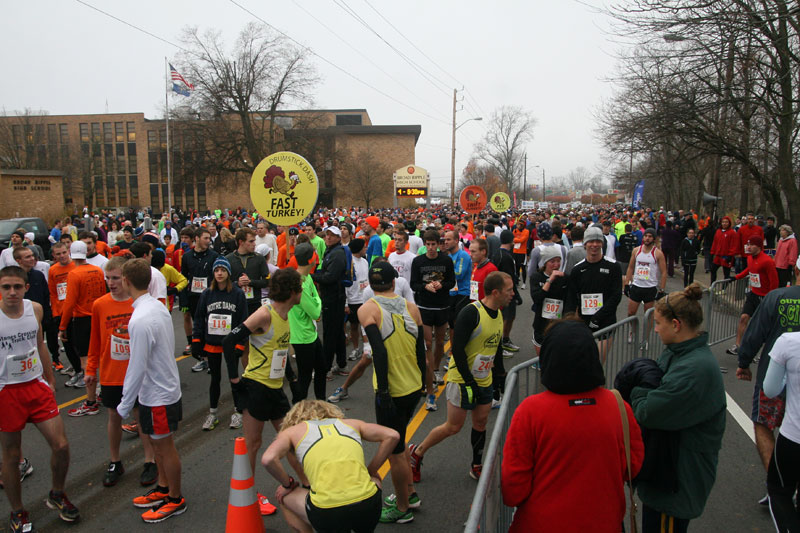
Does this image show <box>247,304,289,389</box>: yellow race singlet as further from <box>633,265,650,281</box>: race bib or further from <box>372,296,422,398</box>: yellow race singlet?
<box>633,265,650,281</box>: race bib

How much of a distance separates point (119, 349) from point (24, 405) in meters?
0.87

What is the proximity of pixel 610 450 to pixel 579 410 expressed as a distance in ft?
0.75

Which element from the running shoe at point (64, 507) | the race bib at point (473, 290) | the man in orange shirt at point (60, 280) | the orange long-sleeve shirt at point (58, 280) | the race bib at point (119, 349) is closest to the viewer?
the running shoe at point (64, 507)

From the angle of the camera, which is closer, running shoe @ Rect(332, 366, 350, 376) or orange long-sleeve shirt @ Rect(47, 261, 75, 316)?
orange long-sleeve shirt @ Rect(47, 261, 75, 316)

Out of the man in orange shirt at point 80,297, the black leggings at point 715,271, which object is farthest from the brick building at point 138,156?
the man in orange shirt at point 80,297

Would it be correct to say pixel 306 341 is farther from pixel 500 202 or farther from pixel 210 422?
pixel 500 202

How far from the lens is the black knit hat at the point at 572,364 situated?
223cm

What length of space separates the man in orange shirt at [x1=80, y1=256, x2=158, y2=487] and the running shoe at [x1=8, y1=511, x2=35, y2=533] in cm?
77

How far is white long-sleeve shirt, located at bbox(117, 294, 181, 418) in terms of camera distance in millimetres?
4027

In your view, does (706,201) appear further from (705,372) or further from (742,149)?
(705,372)

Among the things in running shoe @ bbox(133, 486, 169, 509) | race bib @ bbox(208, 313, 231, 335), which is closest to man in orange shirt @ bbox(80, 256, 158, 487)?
running shoe @ bbox(133, 486, 169, 509)

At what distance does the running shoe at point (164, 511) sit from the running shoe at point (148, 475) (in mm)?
487

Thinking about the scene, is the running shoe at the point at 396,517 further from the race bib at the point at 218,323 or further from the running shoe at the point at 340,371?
the running shoe at the point at 340,371

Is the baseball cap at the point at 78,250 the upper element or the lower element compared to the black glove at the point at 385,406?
upper
